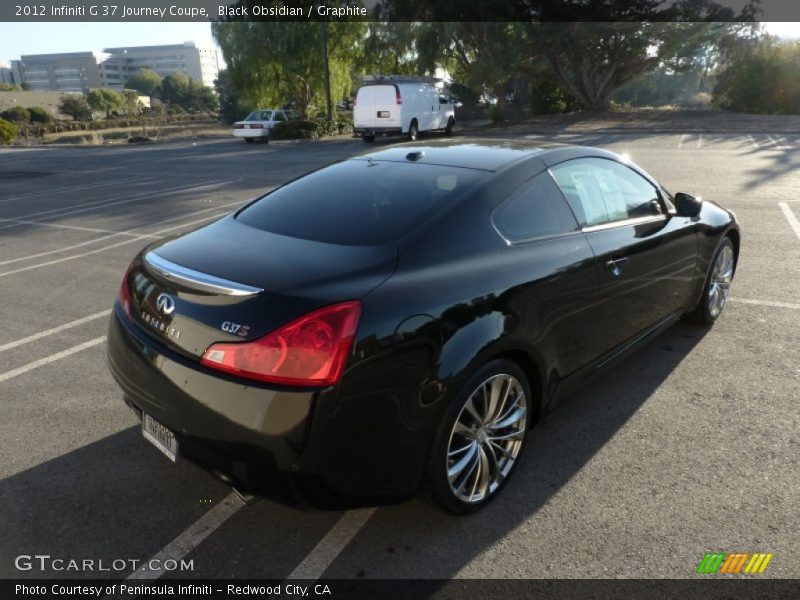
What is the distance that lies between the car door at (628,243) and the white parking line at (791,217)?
4540 millimetres

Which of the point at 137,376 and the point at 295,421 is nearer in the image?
the point at 295,421

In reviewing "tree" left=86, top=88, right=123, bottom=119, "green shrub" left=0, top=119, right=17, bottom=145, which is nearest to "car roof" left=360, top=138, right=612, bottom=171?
"green shrub" left=0, top=119, right=17, bottom=145

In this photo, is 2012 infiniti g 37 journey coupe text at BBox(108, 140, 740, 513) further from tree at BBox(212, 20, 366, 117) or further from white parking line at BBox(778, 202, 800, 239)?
tree at BBox(212, 20, 366, 117)

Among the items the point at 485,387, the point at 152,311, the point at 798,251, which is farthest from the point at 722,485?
the point at 798,251

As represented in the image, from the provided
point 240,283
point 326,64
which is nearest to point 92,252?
point 240,283

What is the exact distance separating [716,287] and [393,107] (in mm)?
20365

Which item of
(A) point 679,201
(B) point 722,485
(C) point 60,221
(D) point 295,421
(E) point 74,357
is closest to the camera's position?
(D) point 295,421

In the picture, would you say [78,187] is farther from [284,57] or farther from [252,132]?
[284,57]

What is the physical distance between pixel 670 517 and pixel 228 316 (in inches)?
81.3

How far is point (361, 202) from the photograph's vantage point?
3.16 m

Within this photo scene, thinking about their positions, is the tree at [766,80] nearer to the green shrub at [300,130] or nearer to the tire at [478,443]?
the green shrub at [300,130]

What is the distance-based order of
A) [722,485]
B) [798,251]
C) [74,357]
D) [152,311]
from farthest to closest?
[798,251] → [74,357] → [722,485] → [152,311]

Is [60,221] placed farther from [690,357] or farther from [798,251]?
[798,251]

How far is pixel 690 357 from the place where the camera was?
4344mm
